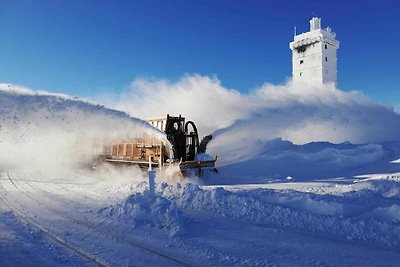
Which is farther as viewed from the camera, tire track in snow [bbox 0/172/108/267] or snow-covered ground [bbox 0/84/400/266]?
snow-covered ground [bbox 0/84/400/266]

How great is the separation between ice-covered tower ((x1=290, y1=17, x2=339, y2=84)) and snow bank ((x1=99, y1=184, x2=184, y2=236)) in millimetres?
38119

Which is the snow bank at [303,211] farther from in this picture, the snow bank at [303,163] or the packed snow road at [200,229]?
the snow bank at [303,163]

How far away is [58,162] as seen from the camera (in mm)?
20391

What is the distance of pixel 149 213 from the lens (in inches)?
303

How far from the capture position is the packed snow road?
5.37m

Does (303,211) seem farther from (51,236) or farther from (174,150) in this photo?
(174,150)

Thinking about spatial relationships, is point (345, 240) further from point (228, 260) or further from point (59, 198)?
point (59, 198)

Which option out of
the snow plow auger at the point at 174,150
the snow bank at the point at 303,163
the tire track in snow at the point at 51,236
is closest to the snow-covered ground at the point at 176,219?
the tire track in snow at the point at 51,236

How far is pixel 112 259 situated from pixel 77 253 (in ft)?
2.33

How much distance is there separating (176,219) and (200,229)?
554mm

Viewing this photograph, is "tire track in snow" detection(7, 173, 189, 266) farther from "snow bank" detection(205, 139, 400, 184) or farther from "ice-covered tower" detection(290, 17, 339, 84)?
"ice-covered tower" detection(290, 17, 339, 84)

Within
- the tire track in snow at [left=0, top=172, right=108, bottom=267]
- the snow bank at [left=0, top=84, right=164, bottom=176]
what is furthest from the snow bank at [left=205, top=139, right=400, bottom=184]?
the tire track in snow at [left=0, top=172, right=108, bottom=267]

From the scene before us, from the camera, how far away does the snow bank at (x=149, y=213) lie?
23.3 feet

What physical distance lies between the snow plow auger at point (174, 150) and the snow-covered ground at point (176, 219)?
0.53 m
